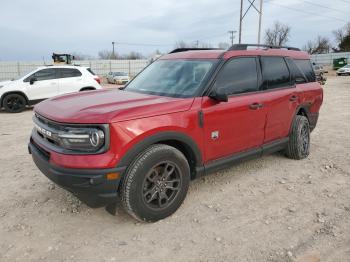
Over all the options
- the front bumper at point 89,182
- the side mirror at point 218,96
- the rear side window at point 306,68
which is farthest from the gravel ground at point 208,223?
the rear side window at point 306,68

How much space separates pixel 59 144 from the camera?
10.2 feet

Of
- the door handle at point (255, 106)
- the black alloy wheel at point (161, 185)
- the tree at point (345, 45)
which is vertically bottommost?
the black alloy wheel at point (161, 185)

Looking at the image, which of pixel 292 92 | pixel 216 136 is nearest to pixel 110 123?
pixel 216 136

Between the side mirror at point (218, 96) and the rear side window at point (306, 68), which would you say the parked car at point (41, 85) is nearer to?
the rear side window at point (306, 68)

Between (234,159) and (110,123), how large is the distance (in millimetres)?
1859

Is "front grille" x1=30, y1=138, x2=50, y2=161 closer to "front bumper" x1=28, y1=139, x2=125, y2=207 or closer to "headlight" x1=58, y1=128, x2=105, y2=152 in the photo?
"front bumper" x1=28, y1=139, x2=125, y2=207

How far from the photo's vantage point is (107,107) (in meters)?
3.18

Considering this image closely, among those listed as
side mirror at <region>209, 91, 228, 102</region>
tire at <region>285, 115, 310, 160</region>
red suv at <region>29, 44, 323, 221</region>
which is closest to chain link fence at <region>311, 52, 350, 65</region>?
tire at <region>285, 115, 310, 160</region>

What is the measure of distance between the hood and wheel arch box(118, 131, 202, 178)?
25 cm

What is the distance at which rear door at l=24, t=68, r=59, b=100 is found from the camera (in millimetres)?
11250

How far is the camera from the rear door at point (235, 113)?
3721mm

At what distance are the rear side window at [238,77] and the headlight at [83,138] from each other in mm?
1568

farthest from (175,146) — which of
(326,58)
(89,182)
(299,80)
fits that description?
(326,58)

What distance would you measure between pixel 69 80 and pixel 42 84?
96cm
